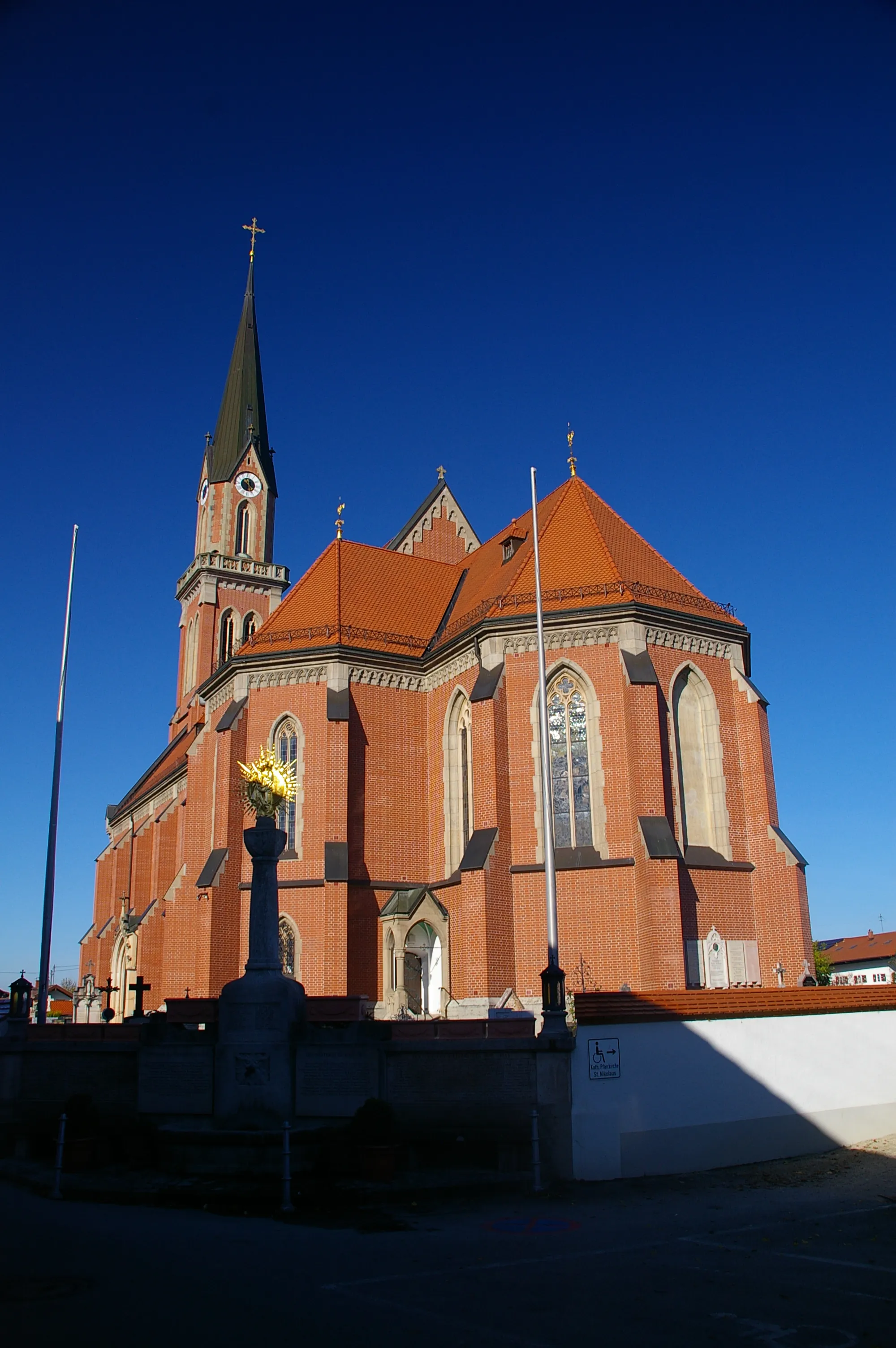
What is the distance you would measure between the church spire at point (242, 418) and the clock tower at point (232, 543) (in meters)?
0.04

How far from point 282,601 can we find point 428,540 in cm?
901

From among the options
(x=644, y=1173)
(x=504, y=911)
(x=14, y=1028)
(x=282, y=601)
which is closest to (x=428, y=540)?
(x=282, y=601)

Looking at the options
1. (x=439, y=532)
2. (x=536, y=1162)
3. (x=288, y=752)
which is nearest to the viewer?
(x=536, y=1162)

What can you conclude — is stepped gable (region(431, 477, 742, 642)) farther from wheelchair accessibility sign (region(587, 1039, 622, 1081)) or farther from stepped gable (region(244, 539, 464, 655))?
wheelchair accessibility sign (region(587, 1039, 622, 1081))

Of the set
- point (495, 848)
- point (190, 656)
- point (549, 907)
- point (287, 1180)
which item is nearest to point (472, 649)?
point (495, 848)

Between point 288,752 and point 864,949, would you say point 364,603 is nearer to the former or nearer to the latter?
point 288,752

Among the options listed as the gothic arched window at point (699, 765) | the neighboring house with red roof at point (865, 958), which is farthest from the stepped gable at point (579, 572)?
the neighboring house with red roof at point (865, 958)

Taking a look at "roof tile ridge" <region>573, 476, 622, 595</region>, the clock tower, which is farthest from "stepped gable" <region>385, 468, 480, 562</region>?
the clock tower

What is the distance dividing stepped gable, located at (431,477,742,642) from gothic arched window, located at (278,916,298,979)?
9253 mm

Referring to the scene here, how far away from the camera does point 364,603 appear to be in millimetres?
32094

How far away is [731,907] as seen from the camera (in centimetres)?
2530

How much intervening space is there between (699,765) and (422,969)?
8.93 metres

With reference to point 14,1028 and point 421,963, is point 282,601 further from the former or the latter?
point 14,1028

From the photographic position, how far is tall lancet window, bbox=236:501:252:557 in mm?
50906
